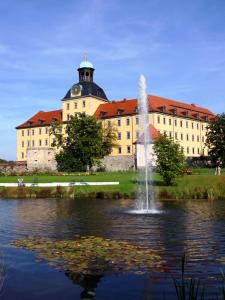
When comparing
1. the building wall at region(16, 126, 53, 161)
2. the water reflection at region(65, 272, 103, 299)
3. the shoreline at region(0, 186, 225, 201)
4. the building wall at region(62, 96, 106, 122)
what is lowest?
the water reflection at region(65, 272, 103, 299)

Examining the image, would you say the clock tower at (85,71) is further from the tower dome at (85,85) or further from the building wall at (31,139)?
the building wall at (31,139)

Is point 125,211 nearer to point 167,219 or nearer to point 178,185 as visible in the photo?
point 167,219

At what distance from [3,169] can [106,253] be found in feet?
246

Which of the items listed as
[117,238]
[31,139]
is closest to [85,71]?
[31,139]

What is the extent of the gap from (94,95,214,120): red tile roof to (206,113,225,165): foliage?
108ft

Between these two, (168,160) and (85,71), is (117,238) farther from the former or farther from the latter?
(85,71)

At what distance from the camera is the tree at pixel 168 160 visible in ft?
128

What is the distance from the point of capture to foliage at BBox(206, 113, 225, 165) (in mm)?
52963

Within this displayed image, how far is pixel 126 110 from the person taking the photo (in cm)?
9312

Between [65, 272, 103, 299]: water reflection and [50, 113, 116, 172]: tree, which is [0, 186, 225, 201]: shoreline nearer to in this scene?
[65, 272, 103, 299]: water reflection

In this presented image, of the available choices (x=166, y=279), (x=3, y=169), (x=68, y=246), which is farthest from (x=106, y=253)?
(x=3, y=169)

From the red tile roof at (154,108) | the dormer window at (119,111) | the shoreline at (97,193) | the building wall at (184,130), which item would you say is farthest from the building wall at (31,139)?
the shoreline at (97,193)

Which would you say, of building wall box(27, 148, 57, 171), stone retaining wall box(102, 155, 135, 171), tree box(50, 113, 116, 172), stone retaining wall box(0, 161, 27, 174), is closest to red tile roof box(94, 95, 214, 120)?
stone retaining wall box(102, 155, 135, 171)

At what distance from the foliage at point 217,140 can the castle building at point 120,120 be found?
28.3 meters
